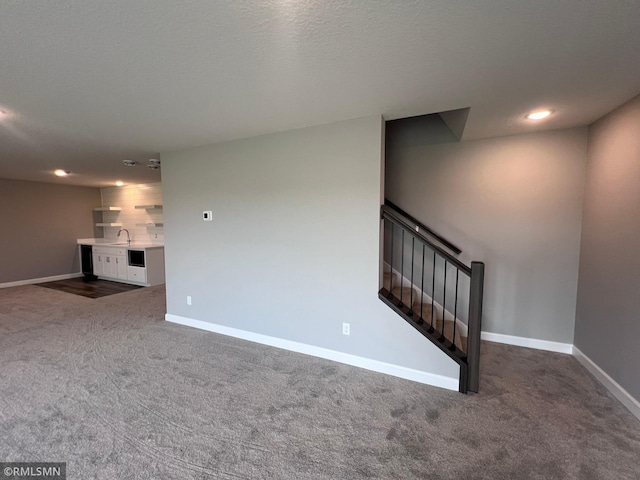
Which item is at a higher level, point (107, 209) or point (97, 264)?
point (107, 209)

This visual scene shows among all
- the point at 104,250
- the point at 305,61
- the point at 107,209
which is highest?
the point at 305,61

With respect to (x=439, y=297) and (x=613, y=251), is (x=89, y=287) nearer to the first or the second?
(x=439, y=297)

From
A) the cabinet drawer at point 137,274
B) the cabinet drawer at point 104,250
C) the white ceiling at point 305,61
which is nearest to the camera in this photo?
the white ceiling at point 305,61

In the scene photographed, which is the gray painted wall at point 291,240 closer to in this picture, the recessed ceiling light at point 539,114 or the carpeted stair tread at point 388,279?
the carpeted stair tread at point 388,279

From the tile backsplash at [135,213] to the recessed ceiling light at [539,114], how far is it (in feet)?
22.3

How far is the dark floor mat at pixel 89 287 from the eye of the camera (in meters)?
5.45

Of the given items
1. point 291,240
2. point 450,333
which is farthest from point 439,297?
point 291,240

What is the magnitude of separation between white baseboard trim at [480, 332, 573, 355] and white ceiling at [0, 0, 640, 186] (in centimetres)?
226

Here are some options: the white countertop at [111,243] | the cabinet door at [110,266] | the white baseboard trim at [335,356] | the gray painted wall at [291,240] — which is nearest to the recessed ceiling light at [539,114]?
the gray painted wall at [291,240]

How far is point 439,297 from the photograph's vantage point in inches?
136

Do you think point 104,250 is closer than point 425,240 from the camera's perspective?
No

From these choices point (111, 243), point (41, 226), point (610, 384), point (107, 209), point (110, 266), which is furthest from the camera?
point (107, 209)

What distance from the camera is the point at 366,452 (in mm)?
1727

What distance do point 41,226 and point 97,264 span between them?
4.50ft
